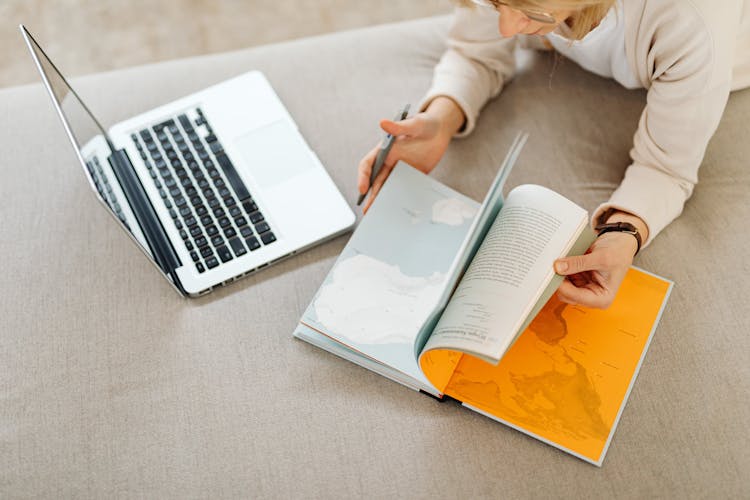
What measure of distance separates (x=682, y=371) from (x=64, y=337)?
2.55ft

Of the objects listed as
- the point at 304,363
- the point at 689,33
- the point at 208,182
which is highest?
the point at 689,33

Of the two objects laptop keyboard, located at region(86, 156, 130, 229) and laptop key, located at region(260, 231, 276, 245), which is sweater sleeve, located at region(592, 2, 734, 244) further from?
laptop keyboard, located at region(86, 156, 130, 229)

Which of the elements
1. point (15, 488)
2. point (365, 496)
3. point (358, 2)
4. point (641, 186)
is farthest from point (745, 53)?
point (15, 488)

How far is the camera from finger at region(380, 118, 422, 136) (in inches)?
31.4

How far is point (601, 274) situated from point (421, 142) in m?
0.31

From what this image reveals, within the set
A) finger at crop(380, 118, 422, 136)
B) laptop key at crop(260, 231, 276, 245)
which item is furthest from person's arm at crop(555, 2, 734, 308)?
laptop key at crop(260, 231, 276, 245)

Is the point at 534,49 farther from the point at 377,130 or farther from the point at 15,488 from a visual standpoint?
the point at 15,488

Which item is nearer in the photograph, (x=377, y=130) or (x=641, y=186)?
(x=641, y=186)

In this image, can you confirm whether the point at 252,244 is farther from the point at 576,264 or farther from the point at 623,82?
the point at 623,82

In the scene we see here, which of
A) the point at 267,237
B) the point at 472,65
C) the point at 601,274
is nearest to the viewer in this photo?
the point at 601,274

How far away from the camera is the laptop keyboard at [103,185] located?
79 cm

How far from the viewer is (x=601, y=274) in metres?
0.73

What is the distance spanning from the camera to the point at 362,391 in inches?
29.6

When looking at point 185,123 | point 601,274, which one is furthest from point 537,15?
point 185,123
